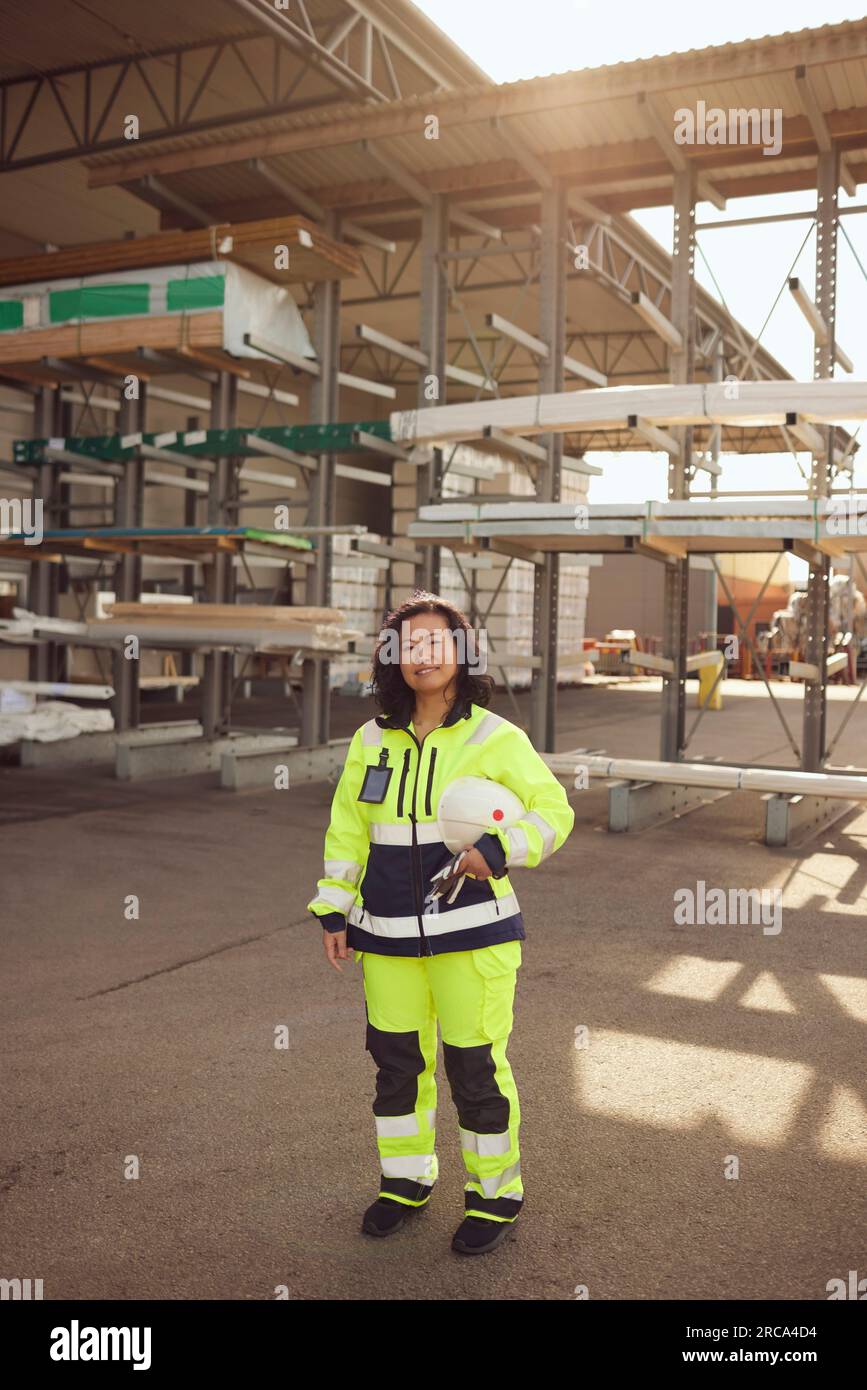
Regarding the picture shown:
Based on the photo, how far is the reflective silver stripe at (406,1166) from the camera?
3352mm

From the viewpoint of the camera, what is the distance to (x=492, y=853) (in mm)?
3168

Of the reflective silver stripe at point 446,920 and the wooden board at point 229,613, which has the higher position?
the wooden board at point 229,613

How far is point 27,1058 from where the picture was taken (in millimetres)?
4574

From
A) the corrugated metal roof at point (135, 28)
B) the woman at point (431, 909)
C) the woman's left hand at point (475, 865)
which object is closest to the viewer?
the woman's left hand at point (475, 865)

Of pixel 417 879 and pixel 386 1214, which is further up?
pixel 417 879

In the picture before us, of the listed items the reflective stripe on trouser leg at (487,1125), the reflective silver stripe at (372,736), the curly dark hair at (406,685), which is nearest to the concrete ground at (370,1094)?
the reflective stripe on trouser leg at (487,1125)

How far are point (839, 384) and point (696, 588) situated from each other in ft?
106

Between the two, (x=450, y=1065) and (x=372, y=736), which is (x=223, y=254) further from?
(x=450, y=1065)

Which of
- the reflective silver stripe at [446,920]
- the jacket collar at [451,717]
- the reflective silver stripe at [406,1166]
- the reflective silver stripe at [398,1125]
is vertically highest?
the jacket collar at [451,717]

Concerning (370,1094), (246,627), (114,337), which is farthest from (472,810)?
(114,337)

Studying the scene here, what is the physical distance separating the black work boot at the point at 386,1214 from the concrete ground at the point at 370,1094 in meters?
0.03

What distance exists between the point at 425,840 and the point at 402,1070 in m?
0.64

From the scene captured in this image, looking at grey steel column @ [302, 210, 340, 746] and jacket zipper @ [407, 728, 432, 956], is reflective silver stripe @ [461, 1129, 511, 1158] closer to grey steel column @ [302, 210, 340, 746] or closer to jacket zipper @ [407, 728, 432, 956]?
jacket zipper @ [407, 728, 432, 956]

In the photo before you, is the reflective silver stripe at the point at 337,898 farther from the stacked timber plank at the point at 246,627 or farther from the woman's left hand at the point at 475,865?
the stacked timber plank at the point at 246,627
